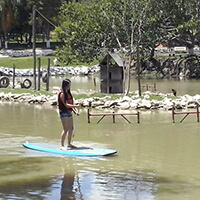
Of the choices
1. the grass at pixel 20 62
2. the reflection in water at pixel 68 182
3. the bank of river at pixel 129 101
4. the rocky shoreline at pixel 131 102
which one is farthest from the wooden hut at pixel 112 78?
the grass at pixel 20 62

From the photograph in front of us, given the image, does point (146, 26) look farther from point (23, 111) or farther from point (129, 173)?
point (129, 173)

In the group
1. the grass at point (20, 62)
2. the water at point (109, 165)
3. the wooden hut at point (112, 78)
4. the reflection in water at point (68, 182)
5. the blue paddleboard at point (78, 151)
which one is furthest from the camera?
the grass at point (20, 62)

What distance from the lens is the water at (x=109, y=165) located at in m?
10.1

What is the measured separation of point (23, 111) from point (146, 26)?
44.2 ft

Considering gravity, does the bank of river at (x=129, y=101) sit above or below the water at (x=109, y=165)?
above

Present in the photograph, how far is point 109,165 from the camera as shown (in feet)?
40.2

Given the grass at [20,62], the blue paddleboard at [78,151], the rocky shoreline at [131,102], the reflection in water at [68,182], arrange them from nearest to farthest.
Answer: the reflection in water at [68,182], the blue paddleboard at [78,151], the rocky shoreline at [131,102], the grass at [20,62]

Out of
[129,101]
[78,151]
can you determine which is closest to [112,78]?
[129,101]

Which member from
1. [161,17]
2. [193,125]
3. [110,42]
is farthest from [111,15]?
[193,125]

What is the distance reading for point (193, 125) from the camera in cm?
1866

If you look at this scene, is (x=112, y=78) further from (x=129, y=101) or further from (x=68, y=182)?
(x=68, y=182)

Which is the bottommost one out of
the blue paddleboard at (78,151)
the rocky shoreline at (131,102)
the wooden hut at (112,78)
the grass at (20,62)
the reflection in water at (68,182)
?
the reflection in water at (68,182)

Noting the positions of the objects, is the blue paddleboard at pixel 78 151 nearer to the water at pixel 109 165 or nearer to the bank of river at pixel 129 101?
the water at pixel 109 165

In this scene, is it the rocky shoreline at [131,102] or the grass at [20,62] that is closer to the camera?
the rocky shoreline at [131,102]
